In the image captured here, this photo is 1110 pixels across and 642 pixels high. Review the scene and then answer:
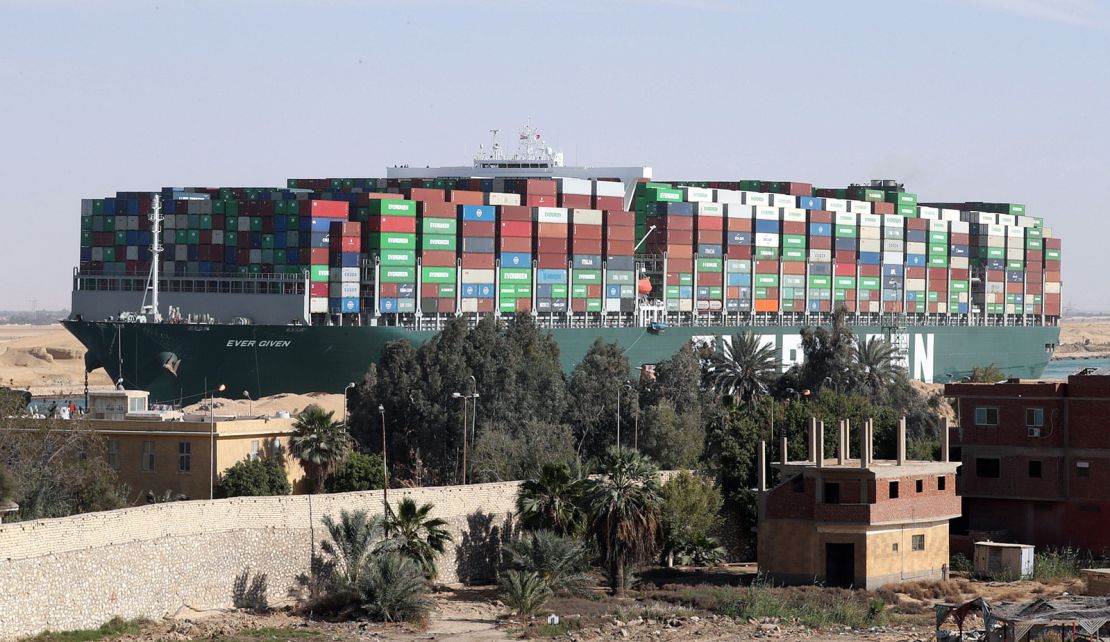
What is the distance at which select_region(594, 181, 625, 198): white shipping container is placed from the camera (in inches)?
4943

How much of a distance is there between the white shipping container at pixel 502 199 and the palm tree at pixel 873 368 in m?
30.8

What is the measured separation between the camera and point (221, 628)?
44.6 metres

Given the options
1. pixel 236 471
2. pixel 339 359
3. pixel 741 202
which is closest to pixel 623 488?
pixel 236 471

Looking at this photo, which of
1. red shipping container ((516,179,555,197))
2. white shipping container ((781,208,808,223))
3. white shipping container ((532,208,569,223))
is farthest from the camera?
white shipping container ((781,208,808,223))

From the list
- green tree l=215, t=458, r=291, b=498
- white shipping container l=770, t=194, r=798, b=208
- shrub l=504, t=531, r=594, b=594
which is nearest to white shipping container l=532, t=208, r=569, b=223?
white shipping container l=770, t=194, r=798, b=208

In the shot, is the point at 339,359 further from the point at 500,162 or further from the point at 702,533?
the point at 702,533

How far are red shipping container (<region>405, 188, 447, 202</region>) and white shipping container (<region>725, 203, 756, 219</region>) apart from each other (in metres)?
27.1

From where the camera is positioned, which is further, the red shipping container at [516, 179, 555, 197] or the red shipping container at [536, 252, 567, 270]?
the red shipping container at [516, 179, 555, 197]

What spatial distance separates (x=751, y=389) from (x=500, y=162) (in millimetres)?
58989

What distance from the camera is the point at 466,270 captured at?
112562mm

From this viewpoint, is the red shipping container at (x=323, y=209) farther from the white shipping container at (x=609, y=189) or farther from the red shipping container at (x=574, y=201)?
the white shipping container at (x=609, y=189)

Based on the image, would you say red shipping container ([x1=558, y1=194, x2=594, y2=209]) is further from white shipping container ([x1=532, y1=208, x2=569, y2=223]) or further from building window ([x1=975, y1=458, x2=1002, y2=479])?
building window ([x1=975, y1=458, x2=1002, y2=479])

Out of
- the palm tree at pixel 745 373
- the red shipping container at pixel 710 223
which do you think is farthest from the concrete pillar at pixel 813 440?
the red shipping container at pixel 710 223

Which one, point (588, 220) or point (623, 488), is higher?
point (588, 220)
